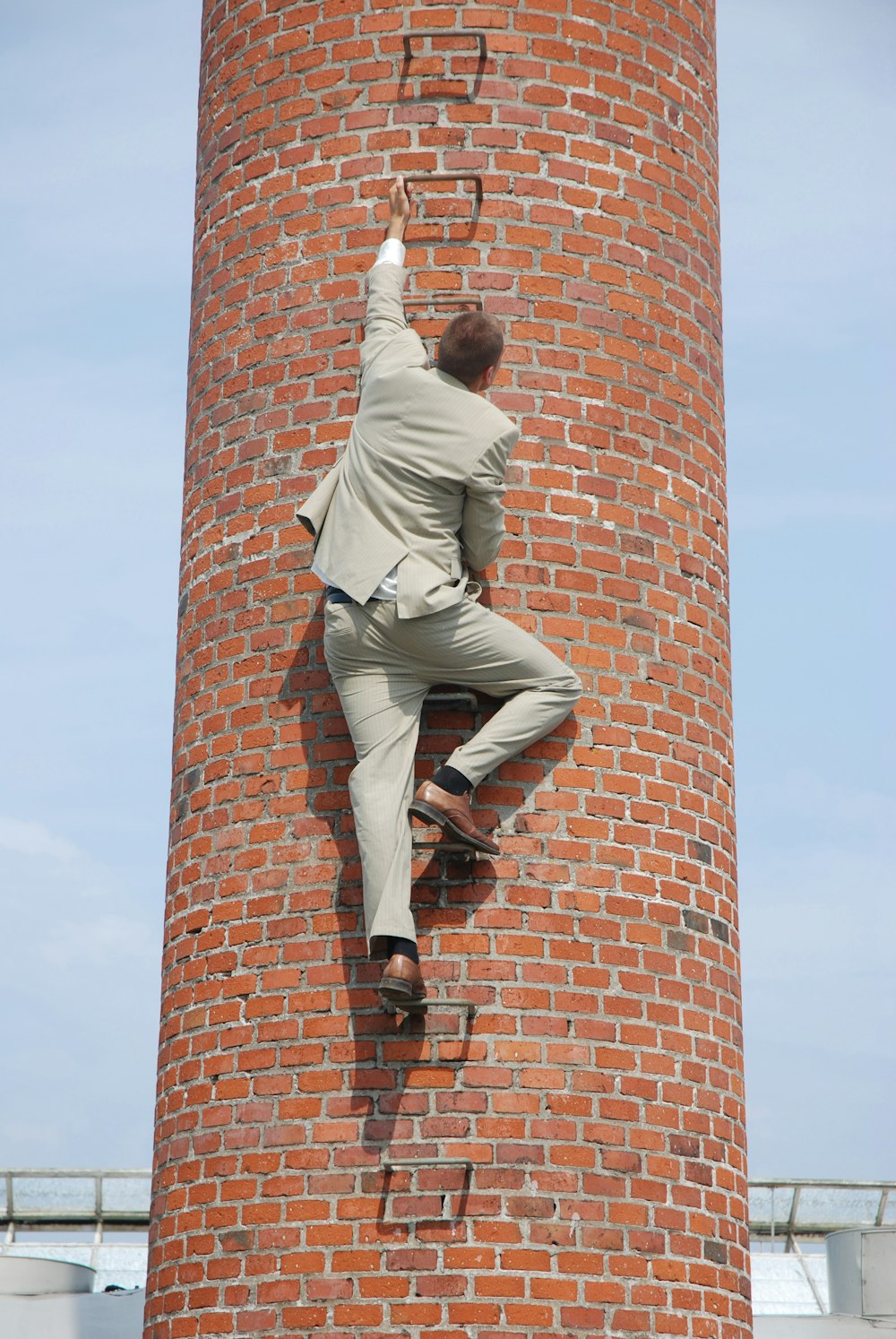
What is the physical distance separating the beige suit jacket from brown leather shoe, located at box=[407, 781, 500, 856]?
0.61m

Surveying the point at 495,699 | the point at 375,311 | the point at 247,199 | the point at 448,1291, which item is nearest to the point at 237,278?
the point at 247,199

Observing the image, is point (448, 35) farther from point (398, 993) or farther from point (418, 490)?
point (398, 993)

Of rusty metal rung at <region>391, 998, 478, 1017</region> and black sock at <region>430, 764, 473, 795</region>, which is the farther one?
black sock at <region>430, 764, 473, 795</region>

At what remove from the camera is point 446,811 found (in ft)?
21.0

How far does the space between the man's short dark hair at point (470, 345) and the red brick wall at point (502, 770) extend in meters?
0.39

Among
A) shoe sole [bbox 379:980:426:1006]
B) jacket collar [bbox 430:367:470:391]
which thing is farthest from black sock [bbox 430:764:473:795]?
jacket collar [bbox 430:367:470:391]

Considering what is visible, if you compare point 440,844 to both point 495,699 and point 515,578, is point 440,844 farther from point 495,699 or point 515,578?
point 515,578

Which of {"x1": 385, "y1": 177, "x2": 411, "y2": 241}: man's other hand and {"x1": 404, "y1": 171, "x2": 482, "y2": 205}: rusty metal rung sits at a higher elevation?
{"x1": 404, "y1": 171, "x2": 482, "y2": 205}: rusty metal rung

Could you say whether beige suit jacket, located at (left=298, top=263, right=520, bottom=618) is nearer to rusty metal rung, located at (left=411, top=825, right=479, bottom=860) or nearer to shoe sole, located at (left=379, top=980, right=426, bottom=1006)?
rusty metal rung, located at (left=411, top=825, right=479, bottom=860)

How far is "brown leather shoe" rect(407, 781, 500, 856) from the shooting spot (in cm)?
640

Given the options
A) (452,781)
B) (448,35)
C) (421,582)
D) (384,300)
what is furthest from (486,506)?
(448,35)

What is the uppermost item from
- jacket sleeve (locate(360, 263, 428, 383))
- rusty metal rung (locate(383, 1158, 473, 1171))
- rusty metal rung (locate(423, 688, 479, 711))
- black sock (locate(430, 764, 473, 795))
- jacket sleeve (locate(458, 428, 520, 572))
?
jacket sleeve (locate(360, 263, 428, 383))

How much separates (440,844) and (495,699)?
58cm

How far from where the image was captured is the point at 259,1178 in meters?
6.50
